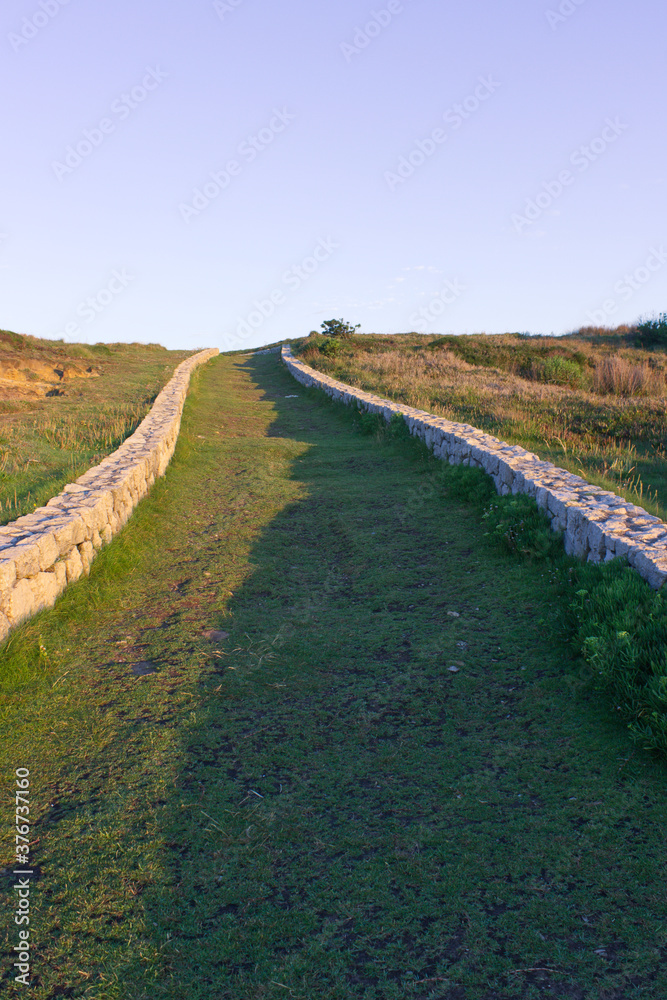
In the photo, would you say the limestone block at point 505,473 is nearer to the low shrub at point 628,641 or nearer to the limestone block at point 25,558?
the low shrub at point 628,641

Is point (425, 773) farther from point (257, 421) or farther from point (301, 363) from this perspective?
point (301, 363)

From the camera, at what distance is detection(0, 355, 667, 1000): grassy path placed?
2.50 m

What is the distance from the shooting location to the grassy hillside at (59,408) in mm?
8133

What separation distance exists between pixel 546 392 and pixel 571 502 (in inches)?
438

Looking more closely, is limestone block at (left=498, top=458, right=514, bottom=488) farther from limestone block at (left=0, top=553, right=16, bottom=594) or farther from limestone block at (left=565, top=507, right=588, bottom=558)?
limestone block at (left=0, top=553, right=16, bottom=594)

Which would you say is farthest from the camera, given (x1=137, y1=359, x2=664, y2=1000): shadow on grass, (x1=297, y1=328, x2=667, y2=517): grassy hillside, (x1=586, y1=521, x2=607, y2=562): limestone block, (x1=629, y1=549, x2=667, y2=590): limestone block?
(x1=297, y1=328, x2=667, y2=517): grassy hillside

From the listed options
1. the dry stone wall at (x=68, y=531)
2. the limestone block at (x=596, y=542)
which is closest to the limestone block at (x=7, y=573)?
the dry stone wall at (x=68, y=531)

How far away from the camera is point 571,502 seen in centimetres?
577

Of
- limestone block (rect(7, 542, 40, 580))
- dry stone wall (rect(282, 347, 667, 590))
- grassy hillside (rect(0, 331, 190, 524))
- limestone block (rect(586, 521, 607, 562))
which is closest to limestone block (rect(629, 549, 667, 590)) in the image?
dry stone wall (rect(282, 347, 667, 590))

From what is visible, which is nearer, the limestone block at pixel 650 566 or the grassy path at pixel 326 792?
the grassy path at pixel 326 792

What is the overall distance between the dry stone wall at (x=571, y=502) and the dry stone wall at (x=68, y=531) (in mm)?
3903

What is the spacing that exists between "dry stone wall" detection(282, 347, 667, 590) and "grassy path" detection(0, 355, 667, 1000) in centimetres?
56

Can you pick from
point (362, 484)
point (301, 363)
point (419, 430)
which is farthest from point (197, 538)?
point (301, 363)

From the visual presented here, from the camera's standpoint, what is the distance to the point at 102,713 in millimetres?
4051
